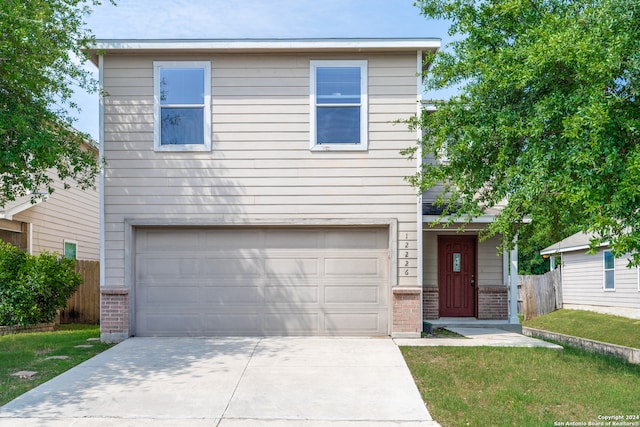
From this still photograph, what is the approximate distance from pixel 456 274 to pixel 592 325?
7504 mm

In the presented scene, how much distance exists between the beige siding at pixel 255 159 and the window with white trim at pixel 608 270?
41.4 ft

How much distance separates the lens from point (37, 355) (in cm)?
884

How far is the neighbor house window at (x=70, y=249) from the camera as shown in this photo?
16534mm

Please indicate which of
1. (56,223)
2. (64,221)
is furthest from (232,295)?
(64,221)

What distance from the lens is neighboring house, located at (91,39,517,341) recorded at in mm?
10336

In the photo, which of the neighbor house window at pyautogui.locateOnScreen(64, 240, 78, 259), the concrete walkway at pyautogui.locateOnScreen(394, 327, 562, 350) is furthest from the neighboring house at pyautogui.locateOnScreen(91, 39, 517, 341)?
the neighbor house window at pyautogui.locateOnScreen(64, 240, 78, 259)

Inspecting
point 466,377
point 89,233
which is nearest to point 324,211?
point 466,377

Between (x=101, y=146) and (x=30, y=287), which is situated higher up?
(x=101, y=146)

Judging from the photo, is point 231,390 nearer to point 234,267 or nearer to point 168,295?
point 234,267

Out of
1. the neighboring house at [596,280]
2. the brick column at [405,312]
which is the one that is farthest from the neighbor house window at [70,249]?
the neighboring house at [596,280]

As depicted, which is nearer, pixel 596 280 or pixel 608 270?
pixel 608 270

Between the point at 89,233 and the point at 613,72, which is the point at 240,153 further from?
the point at 89,233

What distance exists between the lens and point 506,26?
8.46m

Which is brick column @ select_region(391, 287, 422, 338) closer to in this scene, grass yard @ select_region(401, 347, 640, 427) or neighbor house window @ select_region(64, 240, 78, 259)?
grass yard @ select_region(401, 347, 640, 427)
